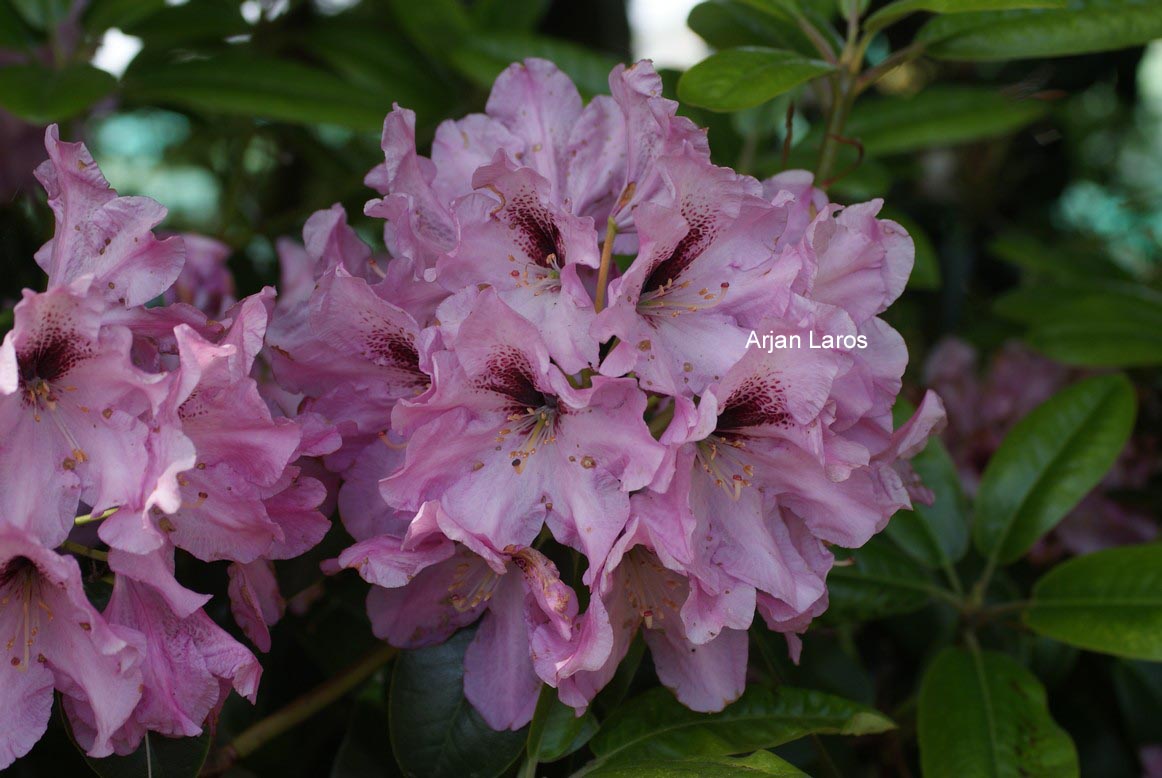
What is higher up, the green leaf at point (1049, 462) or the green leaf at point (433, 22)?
the green leaf at point (433, 22)

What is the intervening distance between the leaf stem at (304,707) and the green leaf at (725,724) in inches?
A: 8.1

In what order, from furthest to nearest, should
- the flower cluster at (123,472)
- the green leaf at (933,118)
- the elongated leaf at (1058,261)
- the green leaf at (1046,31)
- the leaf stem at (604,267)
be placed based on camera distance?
the elongated leaf at (1058,261) → the green leaf at (933,118) → the green leaf at (1046,31) → the leaf stem at (604,267) → the flower cluster at (123,472)

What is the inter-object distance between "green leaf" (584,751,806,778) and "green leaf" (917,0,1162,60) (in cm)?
69

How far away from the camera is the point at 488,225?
77cm

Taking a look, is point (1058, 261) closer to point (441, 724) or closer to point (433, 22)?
point (433, 22)

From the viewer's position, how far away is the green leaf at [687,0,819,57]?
44.3 inches

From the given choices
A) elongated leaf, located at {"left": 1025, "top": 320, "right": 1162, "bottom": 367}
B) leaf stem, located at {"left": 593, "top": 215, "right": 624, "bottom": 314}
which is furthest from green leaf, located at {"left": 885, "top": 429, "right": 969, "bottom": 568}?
leaf stem, located at {"left": 593, "top": 215, "right": 624, "bottom": 314}

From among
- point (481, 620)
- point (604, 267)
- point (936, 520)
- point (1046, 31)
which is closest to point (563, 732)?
point (481, 620)

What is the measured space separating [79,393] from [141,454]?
60mm

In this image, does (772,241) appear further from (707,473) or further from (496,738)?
(496,738)

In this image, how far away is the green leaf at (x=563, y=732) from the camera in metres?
0.80

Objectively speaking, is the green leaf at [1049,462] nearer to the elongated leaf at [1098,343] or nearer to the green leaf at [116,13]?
the elongated leaf at [1098,343]

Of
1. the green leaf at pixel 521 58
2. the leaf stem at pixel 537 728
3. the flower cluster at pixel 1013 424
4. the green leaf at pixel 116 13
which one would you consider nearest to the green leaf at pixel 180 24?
the green leaf at pixel 116 13

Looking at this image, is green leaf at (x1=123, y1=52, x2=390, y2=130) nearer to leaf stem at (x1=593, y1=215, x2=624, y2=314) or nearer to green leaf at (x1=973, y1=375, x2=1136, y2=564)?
leaf stem at (x1=593, y1=215, x2=624, y2=314)
